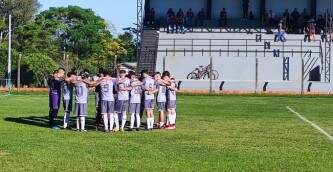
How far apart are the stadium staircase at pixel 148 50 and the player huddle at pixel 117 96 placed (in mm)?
34378

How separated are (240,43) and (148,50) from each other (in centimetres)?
777

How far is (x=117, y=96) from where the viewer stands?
2077 cm

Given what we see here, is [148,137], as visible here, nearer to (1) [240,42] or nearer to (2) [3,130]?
(2) [3,130]

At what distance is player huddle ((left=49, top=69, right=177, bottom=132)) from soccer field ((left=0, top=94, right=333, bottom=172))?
2.47ft

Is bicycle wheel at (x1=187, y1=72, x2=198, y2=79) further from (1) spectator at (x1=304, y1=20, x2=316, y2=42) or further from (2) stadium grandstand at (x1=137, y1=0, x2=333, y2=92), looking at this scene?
(1) spectator at (x1=304, y1=20, x2=316, y2=42)

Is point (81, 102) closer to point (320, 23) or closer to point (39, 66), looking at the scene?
point (320, 23)

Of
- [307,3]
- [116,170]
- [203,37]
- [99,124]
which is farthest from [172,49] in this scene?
[116,170]

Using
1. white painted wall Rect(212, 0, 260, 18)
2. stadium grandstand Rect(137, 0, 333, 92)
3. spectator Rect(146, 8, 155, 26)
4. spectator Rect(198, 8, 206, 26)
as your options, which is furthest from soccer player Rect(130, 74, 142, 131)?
white painted wall Rect(212, 0, 260, 18)

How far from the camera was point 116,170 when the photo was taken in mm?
12406

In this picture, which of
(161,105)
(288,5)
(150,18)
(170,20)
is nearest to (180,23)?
(170,20)

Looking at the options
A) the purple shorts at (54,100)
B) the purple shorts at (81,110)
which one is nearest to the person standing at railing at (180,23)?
the purple shorts at (54,100)

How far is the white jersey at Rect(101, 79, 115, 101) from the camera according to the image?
2036cm

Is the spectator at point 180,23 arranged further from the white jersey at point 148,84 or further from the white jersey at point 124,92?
the white jersey at point 124,92

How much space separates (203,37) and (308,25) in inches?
349
